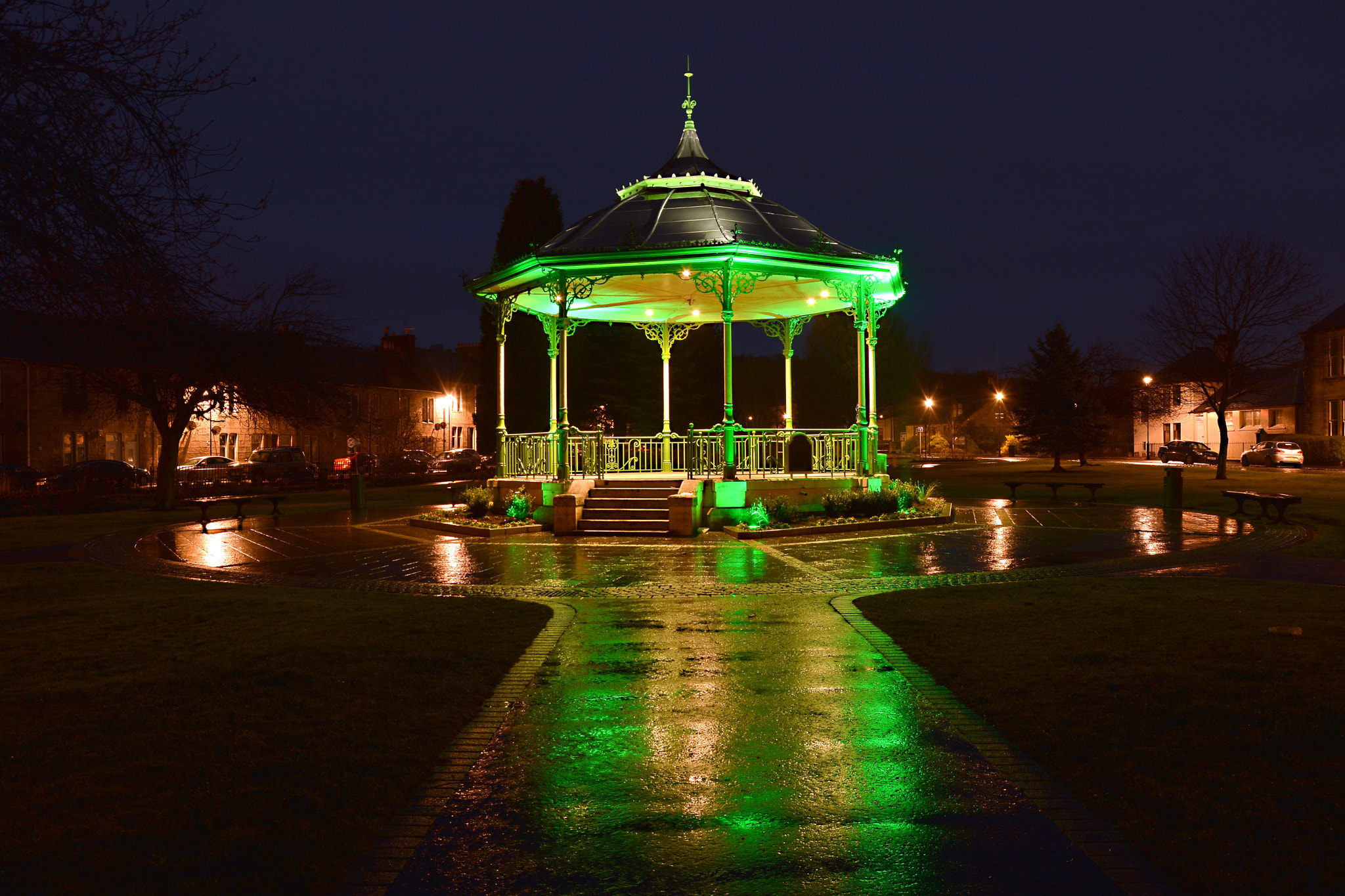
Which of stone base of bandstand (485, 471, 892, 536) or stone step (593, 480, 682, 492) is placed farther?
stone step (593, 480, 682, 492)

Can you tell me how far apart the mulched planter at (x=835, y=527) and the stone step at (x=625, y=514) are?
1235mm

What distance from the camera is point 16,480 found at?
33.7m

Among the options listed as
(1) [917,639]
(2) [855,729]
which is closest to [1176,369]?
(1) [917,639]

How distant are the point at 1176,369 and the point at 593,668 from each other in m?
44.2

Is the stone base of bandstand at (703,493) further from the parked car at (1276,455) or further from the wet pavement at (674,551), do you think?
the parked car at (1276,455)

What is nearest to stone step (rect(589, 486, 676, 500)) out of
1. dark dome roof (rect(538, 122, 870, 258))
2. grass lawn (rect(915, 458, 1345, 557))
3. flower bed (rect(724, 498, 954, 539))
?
flower bed (rect(724, 498, 954, 539))

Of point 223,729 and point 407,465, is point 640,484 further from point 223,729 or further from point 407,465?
point 407,465

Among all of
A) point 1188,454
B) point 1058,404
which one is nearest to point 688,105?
point 1058,404

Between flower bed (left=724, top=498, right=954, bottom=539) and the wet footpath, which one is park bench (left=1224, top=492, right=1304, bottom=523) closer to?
flower bed (left=724, top=498, right=954, bottom=539)

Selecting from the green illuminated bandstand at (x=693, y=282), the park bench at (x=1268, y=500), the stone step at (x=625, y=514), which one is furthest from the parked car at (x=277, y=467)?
the park bench at (x=1268, y=500)

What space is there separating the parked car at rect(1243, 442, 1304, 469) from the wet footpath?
4946cm

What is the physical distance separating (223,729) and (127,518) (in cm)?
2187

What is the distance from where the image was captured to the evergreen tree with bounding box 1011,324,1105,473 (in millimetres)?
47531

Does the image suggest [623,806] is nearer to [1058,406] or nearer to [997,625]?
[997,625]
